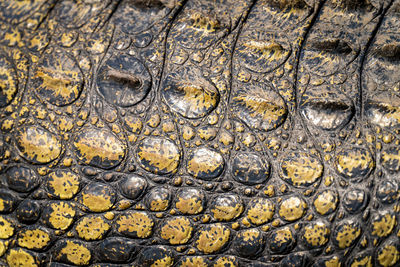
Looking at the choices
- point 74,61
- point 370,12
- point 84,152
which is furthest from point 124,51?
point 370,12

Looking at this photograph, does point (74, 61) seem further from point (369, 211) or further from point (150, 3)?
point (369, 211)

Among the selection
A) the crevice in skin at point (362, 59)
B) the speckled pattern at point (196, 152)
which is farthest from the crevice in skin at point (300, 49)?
the crevice in skin at point (362, 59)

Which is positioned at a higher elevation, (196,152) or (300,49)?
(300,49)

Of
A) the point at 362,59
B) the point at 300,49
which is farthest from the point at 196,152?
the point at 362,59

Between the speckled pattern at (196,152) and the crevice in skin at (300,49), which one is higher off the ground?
the crevice in skin at (300,49)

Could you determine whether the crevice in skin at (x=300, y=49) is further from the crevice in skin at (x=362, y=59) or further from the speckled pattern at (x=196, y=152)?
the crevice in skin at (x=362, y=59)

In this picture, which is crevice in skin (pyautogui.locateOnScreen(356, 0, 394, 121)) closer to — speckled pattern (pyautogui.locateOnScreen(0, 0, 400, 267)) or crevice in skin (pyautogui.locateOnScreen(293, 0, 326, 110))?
speckled pattern (pyautogui.locateOnScreen(0, 0, 400, 267))

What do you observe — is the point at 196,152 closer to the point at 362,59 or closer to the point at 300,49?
the point at 300,49

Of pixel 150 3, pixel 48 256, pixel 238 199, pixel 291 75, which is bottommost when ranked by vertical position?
pixel 48 256
